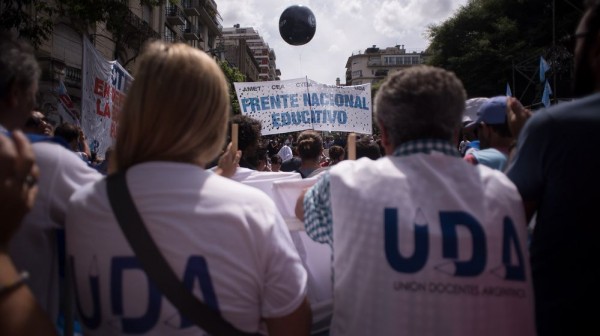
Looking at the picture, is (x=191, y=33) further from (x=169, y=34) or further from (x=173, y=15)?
(x=173, y=15)

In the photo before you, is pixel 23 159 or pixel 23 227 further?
pixel 23 227

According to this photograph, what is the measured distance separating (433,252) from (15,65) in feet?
4.55

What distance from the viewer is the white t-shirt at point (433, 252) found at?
1.51 meters


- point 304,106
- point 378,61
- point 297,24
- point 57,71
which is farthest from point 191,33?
point 378,61

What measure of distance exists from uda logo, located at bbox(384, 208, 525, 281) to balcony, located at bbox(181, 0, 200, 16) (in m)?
39.2

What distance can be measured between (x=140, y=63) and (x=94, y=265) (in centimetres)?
61

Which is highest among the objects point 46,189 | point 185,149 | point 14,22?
point 14,22

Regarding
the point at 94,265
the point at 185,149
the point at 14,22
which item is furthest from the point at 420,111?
the point at 14,22

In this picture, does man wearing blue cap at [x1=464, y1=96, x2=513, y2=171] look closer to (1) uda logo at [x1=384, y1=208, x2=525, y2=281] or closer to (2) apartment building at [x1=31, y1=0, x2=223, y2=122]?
(1) uda logo at [x1=384, y1=208, x2=525, y2=281]

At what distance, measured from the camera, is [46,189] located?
150cm

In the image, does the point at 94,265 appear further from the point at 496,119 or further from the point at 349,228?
the point at 496,119

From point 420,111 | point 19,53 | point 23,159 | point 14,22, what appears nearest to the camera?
point 23,159

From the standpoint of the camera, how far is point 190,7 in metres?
39.1

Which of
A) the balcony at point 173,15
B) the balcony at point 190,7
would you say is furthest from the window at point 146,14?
the balcony at point 190,7
